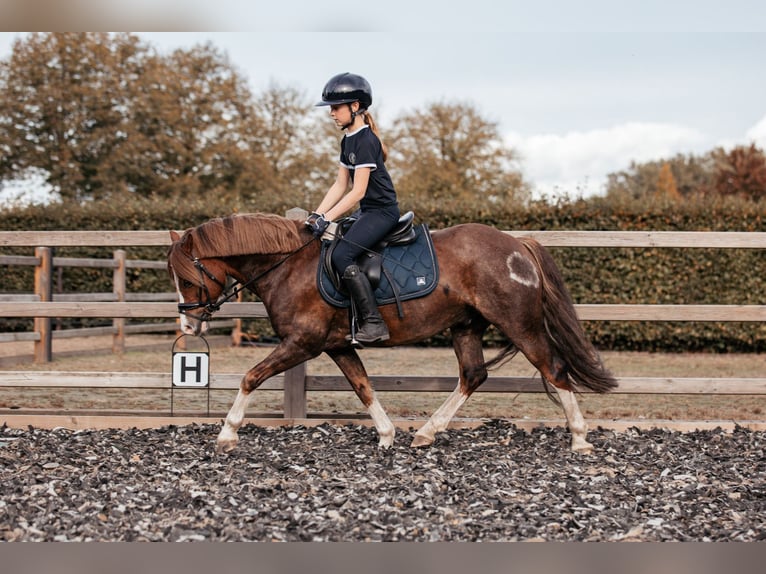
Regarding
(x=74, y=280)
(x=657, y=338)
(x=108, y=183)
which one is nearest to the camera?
(x=657, y=338)

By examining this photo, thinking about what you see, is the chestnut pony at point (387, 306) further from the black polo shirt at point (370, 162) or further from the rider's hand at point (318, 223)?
the black polo shirt at point (370, 162)

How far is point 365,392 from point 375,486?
120 cm

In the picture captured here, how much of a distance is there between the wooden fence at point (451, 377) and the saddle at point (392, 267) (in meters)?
1.06

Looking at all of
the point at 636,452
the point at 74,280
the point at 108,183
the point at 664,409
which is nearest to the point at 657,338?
the point at 664,409

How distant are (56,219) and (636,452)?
1389 cm

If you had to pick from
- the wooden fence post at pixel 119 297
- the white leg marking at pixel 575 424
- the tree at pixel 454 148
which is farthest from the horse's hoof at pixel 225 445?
the tree at pixel 454 148

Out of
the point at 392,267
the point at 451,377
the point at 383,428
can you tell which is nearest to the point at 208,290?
the point at 392,267

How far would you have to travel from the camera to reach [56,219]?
16453 millimetres

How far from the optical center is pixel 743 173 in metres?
43.5

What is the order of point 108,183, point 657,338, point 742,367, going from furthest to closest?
point 108,183 < point 657,338 < point 742,367

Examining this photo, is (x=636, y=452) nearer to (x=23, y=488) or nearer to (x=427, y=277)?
(x=427, y=277)

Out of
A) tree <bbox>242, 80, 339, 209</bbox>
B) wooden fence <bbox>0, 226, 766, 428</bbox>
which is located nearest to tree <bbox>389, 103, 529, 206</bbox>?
tree <bbox>242, 80, 339, 209</bbox>

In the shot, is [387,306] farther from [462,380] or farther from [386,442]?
[386,442]

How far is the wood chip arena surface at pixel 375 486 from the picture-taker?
3.95 metres
